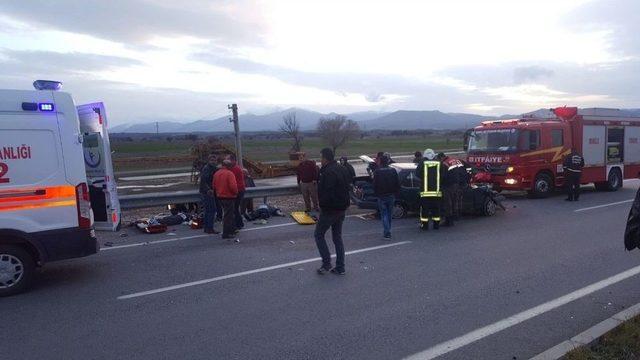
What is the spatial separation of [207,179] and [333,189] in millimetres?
4801

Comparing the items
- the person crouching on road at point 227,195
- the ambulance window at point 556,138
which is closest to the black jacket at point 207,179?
the person crouching on road at point 227,195

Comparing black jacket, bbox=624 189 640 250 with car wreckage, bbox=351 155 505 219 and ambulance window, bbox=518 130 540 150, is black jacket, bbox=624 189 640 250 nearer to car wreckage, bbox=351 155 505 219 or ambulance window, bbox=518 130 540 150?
car wreckage, bbox=351 155 505 219

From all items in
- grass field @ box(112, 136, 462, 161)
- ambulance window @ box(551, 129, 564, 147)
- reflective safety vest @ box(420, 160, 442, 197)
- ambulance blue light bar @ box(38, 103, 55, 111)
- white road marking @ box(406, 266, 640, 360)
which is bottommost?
grass field @ box(112, 136, 462, 161)

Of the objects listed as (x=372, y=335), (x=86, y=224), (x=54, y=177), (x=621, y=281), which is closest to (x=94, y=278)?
(x=86, y=224)

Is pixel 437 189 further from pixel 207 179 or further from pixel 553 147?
pixel 553 147

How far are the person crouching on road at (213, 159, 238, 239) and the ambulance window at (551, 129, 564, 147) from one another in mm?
11512

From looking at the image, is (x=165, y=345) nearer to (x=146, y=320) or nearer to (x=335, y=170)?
(x=146, y=320)

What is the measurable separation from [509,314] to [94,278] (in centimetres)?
554

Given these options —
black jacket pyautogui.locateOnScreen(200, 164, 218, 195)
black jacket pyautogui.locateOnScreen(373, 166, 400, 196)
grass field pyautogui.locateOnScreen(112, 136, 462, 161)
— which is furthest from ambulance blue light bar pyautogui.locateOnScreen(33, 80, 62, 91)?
grass field pyautogui.locateOnScreen(112, 136, 462, 161)

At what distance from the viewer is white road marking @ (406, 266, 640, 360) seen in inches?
182

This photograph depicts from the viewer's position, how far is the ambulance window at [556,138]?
16859 mm

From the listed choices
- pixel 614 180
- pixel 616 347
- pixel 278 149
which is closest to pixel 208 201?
pixel 616 347

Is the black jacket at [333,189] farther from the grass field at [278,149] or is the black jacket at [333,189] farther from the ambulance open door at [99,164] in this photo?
the grass field at [278,149]

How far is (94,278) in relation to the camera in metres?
7.35
